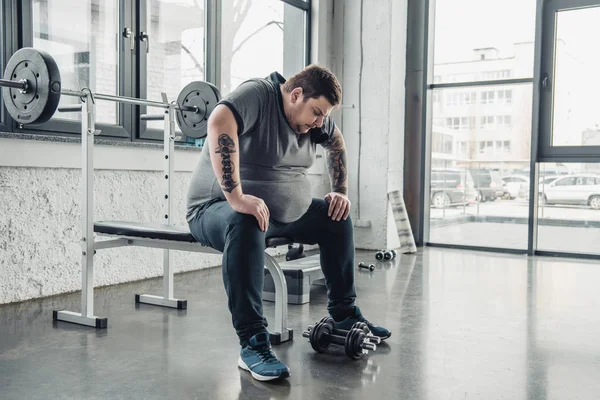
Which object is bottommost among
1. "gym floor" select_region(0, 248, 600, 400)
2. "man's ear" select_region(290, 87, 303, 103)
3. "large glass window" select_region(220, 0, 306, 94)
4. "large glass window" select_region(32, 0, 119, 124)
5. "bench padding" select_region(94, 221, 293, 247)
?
"gym floor" select_region(0, 248, 600, 400)

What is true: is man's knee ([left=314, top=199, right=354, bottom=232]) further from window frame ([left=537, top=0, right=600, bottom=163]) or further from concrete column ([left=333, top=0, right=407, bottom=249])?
window frame ([left=537, top=0, right=600, bottom=163])

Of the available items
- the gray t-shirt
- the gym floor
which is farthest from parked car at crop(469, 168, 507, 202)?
the gray t-shirt

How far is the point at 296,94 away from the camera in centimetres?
189

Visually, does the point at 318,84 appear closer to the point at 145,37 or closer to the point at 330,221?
the point at 330,221

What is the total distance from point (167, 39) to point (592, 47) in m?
3.02

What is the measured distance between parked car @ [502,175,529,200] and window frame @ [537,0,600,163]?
20 cm

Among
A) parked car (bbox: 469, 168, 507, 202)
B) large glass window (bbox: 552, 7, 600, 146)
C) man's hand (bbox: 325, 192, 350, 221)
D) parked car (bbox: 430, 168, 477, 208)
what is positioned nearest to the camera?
man's hand (bbox: 325, 192, 350, 221)

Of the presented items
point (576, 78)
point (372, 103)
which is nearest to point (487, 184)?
point (576, 78)

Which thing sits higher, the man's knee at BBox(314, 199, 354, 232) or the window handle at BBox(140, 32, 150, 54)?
the window handle at BBox(140, 32, 150, 54)

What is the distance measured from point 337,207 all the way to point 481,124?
3.18 m

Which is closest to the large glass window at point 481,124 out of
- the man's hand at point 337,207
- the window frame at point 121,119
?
the window frame at point 121,119

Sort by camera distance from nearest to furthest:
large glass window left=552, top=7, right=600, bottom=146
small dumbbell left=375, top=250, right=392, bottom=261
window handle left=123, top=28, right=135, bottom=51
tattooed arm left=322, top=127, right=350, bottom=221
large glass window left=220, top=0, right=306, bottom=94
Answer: tattooed arm left=322, top=127, right=350, bottom=221 → window handle left=123, top=28, right=135, bottom=51 → large glass window left=220, top=0, right=306, bottom=94 → small dumbbell left=375, top=250, right=392, bottom=261 → large glass window left=552, top=7, right=600, bottom=146

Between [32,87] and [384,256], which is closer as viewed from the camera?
[32,87]

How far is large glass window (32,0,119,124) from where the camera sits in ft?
9.45
